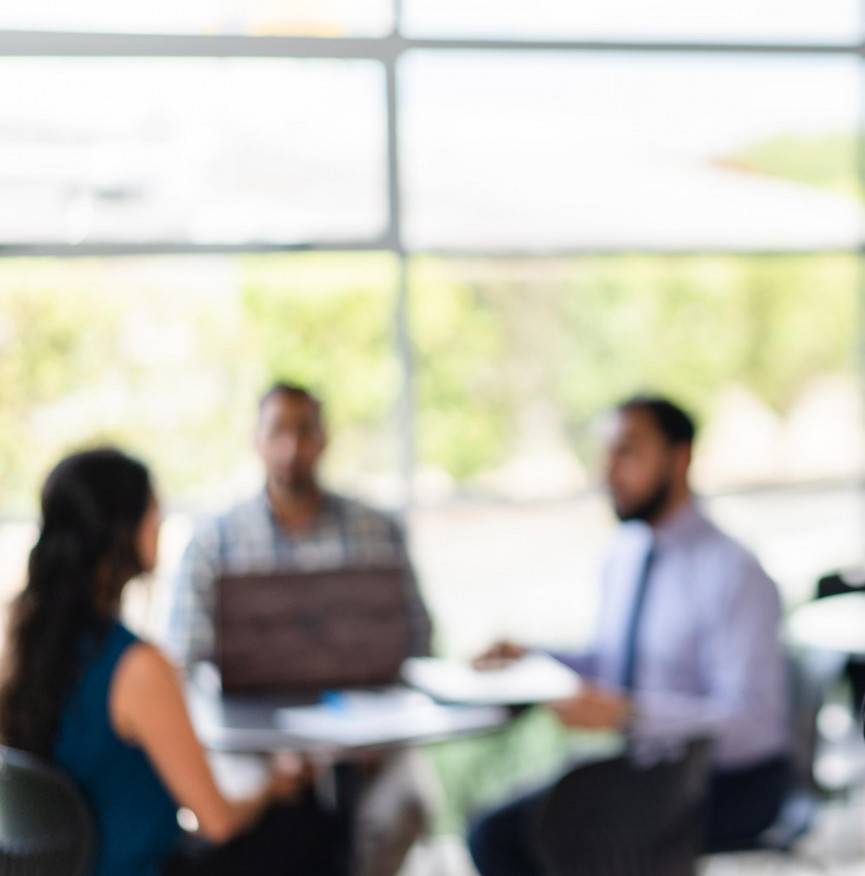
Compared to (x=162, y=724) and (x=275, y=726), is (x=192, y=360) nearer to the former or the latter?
Answer: (x=275, y=726)

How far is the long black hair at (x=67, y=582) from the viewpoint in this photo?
97.6 inches

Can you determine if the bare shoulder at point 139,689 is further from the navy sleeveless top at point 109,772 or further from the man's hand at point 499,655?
the man's hand at point 499,655

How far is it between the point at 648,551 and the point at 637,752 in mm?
865

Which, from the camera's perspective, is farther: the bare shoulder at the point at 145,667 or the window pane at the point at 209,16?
the window pane at the point at 209,16

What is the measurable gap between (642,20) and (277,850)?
10.4ft

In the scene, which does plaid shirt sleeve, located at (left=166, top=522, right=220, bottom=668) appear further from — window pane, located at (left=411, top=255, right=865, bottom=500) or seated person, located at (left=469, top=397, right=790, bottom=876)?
window pane, located at (left=411, top=255, right=865, bottom=500)

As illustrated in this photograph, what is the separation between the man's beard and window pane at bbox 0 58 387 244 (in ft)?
5.31

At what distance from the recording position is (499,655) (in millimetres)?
3424

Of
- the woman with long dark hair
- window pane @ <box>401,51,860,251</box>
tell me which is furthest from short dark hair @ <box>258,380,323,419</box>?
the woman with long dark hair

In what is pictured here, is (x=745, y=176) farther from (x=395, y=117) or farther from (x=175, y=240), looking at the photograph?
(x=175, y=240)

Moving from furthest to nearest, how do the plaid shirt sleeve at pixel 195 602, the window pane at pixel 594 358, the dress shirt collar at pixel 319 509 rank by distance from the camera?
the window pane at pixel 594 358 < the dress shirt collar at pixel 319 509 < the plaid shirt sleeve at pixel 195 602

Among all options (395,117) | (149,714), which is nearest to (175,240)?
(395,117)

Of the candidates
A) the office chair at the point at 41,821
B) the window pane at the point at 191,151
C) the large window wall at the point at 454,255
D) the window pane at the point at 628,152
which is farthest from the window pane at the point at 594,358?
the office chair at the point at 41,821

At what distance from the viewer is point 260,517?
3.89 metres
